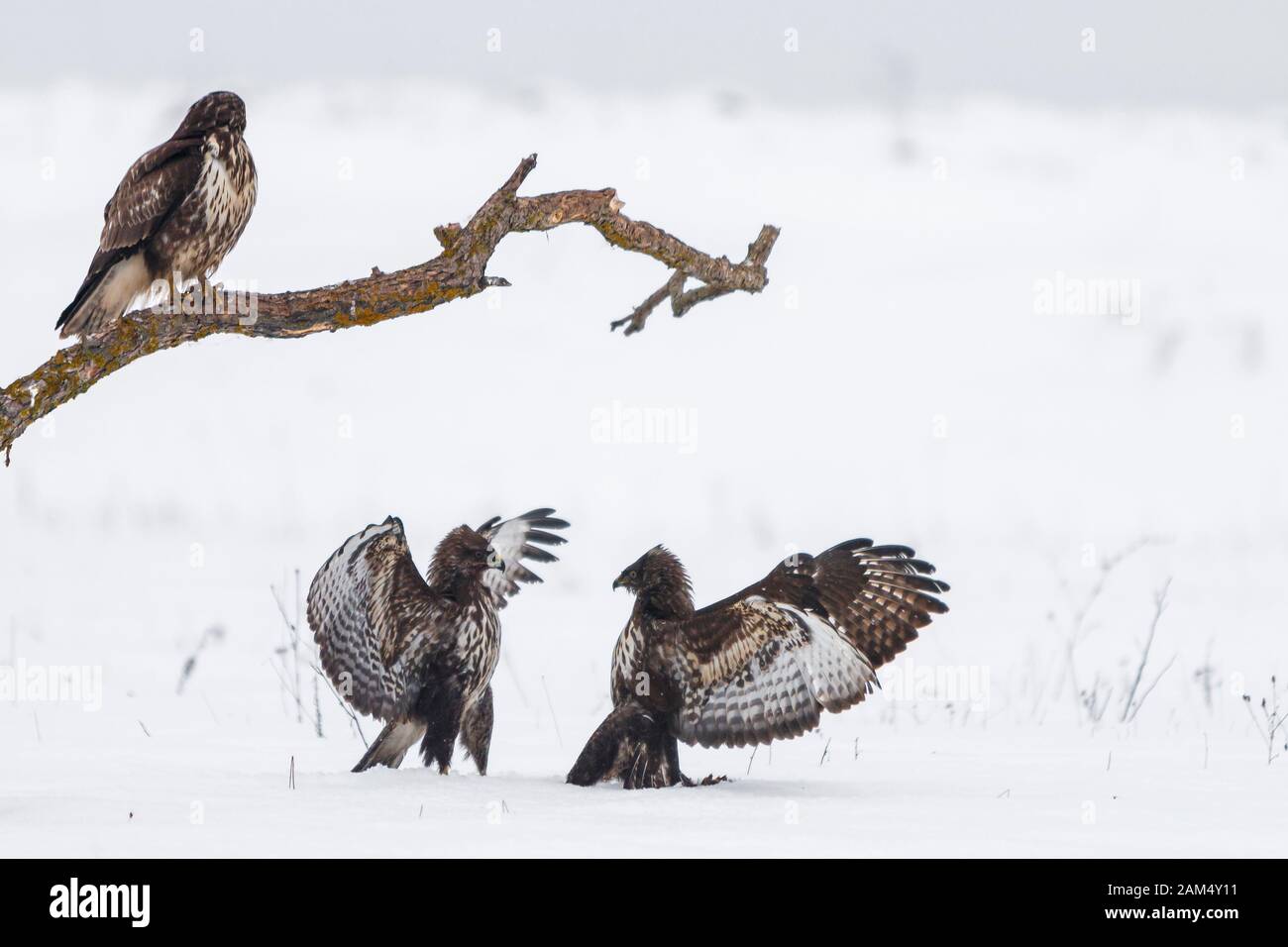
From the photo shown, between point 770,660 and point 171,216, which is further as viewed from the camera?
point 171,216

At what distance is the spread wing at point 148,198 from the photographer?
240 inches

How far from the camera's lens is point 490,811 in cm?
452

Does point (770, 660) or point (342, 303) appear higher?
point (342, 303)

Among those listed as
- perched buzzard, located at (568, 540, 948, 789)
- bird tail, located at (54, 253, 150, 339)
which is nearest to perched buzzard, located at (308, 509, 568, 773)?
perched buzzard, located at (568, 540, 948, 789)

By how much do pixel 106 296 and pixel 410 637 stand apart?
1979 mm

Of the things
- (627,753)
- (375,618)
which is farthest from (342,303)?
(627,753)

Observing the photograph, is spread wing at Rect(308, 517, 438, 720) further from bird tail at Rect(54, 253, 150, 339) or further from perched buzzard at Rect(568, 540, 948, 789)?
bird tail at Rect(54, 253, 150, 339)

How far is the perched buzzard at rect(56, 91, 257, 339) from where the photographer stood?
6.11m

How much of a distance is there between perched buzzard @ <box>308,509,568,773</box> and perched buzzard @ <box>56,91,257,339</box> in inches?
57.1

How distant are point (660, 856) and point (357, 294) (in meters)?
2.19

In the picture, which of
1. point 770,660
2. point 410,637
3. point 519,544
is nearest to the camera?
point 770,660

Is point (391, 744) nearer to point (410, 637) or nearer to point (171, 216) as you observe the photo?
point (410, 637)

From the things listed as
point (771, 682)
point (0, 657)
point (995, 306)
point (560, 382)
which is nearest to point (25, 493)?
point (0, 657)

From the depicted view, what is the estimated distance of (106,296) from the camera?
6199 millimetres
